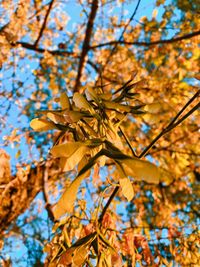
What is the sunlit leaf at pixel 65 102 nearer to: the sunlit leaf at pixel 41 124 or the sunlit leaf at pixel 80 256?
the sunlit leaf at pixel 41 124

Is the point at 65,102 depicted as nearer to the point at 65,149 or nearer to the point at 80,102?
the point at 80,102

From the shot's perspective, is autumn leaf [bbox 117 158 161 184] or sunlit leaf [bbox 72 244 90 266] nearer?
autumn leaf [bbox 117 158 161 184]

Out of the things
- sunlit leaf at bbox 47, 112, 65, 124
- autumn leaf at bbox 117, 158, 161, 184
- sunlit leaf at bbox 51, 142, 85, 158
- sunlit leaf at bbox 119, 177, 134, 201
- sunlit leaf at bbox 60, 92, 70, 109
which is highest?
sunlit leaf at bbox 60, 92, 70, 109

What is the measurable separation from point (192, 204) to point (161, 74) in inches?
61.5

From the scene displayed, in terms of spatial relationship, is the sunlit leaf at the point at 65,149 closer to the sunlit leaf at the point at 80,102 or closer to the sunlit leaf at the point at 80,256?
the sunlit leaf at the point at 80,102

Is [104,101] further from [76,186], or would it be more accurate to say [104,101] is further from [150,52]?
[150,52]

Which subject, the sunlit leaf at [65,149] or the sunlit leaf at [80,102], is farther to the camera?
the sunlit leaf at [80,102]

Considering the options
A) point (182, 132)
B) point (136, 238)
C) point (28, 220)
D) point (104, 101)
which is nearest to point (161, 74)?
point (182, 132)

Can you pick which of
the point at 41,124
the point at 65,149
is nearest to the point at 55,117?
the point at 41,124

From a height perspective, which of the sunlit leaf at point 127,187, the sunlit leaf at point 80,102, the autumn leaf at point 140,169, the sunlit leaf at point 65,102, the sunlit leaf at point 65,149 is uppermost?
the sunlit leaf at point 65,102

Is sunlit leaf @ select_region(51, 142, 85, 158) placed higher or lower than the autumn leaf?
higher

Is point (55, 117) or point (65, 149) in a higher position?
point (55, 117)

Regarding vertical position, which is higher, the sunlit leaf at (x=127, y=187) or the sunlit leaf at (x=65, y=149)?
the sunlit leaf at (x=65, y=149)

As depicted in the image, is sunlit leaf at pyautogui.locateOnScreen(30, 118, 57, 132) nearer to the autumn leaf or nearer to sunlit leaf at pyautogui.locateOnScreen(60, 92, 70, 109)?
sunlit leaf at pyautogui.locateOnScreen(60, 92, 70, 109)
